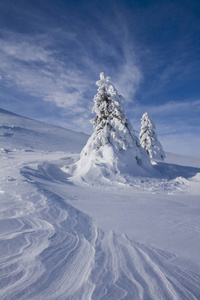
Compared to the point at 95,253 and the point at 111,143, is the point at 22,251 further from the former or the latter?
the point at 111,143

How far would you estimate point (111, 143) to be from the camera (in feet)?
44.0

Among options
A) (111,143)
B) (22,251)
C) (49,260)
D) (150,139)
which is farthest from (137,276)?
(150,139)

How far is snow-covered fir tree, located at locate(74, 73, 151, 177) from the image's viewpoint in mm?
12211

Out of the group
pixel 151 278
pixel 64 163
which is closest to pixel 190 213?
pixel 151 278

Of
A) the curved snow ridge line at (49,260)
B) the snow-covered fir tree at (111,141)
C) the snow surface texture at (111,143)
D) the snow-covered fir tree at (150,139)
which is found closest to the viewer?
the curved snow ridge line at (49,260)

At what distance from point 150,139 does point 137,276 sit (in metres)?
25.6

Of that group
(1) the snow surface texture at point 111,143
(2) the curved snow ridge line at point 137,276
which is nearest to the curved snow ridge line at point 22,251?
(2) the curved snow ridge line at point 137,276

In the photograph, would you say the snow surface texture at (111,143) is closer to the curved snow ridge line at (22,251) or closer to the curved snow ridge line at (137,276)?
the curved snow ridge line at (22,251)

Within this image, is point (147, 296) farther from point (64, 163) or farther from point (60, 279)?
point (64, 163)

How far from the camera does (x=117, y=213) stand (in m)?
4.45

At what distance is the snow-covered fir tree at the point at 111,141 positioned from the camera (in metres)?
12.2

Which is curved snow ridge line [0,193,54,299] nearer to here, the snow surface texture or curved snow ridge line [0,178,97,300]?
curved snow ridge line [0,178,97,300]

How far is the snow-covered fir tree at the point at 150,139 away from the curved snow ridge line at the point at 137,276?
959 inches

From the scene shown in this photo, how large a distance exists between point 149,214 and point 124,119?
1006 cm
